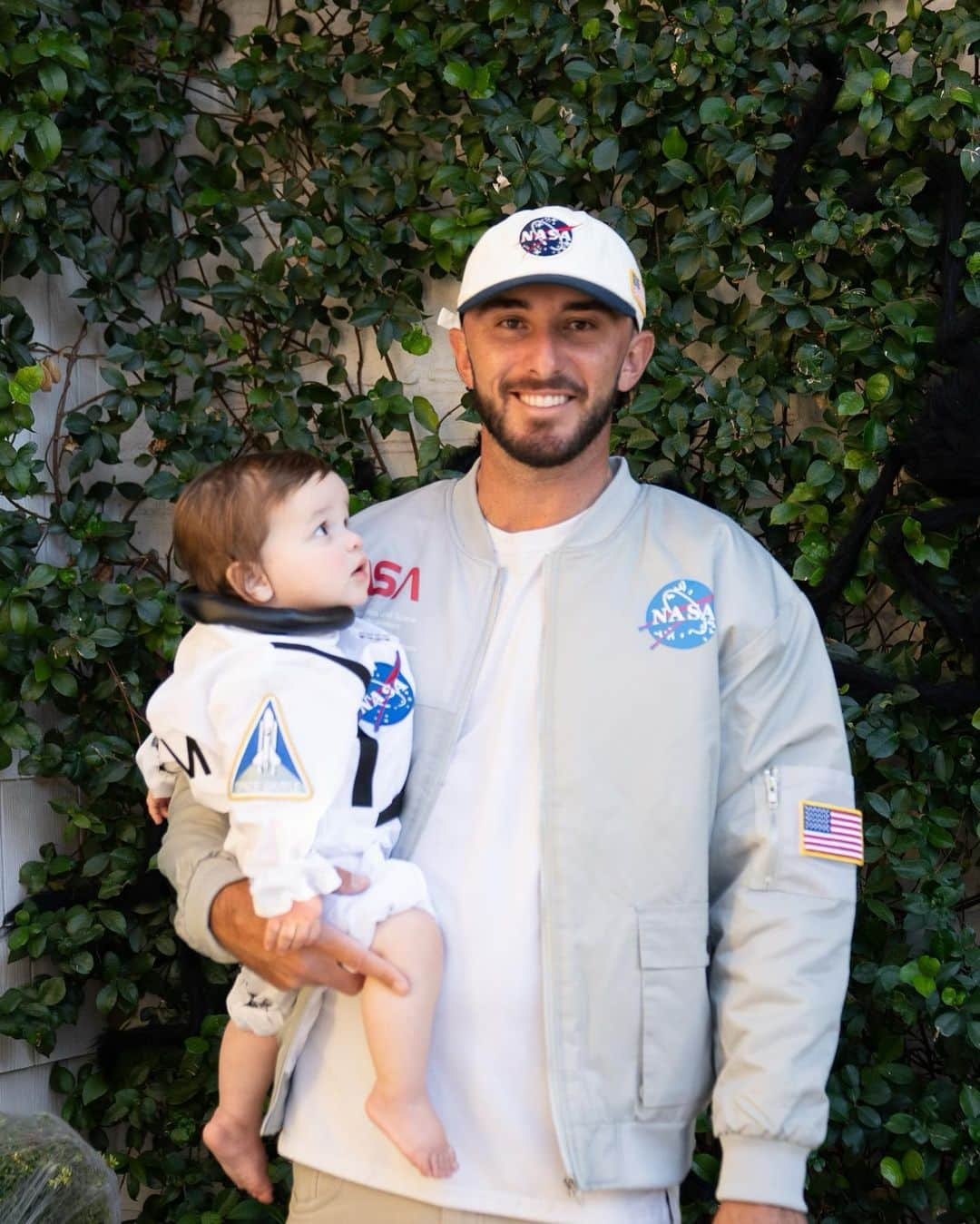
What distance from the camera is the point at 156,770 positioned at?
197 centimetres

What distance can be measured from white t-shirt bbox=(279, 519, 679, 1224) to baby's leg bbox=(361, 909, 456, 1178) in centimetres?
6

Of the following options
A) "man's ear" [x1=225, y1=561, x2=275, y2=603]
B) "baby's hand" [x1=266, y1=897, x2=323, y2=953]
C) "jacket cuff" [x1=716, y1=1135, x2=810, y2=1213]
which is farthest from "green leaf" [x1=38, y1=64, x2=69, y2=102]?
"jacket cuff" [x1=716, y1=1135, x2=810, y2=1213]

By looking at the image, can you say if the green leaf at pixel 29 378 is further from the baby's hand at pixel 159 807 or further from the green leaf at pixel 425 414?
the baby's hand at pixel 159 807

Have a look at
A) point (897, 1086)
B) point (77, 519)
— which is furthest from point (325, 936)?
point (77, 519)

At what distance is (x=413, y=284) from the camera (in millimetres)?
2838

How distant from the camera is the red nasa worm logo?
2.02 meters

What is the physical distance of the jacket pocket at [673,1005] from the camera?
1.73 meters

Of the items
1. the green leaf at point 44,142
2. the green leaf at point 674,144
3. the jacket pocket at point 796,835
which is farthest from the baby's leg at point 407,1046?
the green leaf at point 44,142

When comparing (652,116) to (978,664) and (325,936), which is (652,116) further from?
(325,936)

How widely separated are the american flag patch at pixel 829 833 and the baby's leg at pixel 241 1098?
29.5 inches

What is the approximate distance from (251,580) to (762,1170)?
956mm

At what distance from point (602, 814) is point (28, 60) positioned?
1.84 meters

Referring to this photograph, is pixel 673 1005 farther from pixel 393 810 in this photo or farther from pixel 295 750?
pixel 295 750

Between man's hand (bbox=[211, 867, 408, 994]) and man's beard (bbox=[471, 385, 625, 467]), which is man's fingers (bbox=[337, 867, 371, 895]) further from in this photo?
man's beard (bbox=[471, 385, 625, 467])
